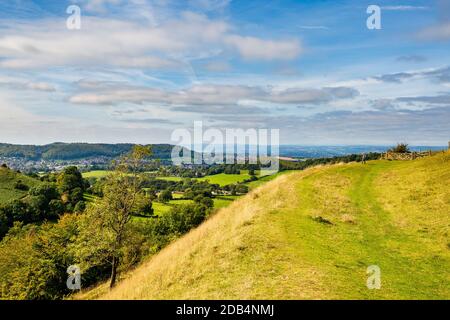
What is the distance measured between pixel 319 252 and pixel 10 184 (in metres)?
177

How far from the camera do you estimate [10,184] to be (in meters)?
163

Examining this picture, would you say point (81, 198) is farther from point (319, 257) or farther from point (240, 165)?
point (319, 257)

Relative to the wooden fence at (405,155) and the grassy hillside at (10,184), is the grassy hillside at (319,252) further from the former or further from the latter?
the grassy hillside at (10,184)

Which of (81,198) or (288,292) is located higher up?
(288,292)

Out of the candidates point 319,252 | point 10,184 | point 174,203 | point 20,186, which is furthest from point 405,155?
point 10,184

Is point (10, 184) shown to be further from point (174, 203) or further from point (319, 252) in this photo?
point (319, 252)

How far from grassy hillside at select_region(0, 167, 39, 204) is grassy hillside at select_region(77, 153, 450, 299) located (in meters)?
145

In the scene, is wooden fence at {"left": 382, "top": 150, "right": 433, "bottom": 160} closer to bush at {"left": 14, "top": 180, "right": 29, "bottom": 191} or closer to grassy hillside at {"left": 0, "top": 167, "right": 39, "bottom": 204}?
grassy hillside at {"left": 0, "top": 167, "right": 39, "bottom": 204}

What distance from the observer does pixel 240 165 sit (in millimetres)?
175250

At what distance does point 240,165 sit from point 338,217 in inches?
5753

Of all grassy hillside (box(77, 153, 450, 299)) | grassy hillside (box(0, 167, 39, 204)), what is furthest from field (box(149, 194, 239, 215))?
grassy hillside (box(77, 153, 450, 299))

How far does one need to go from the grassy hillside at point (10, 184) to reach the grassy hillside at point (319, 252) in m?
145
